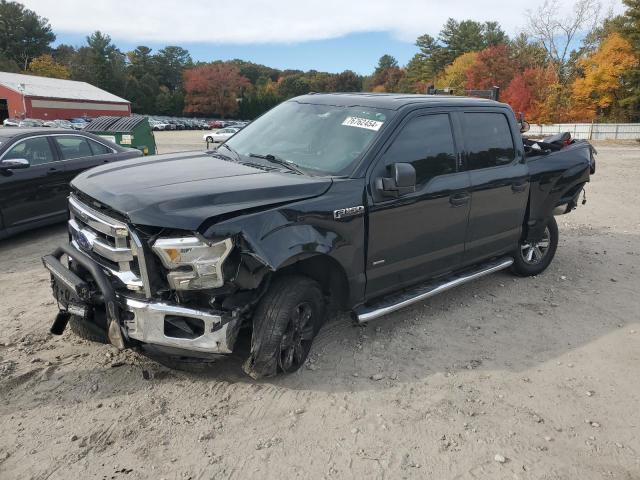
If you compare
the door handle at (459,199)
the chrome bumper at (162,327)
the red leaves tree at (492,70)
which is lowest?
the chrome bumper at (162,327)

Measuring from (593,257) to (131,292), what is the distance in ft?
20.4

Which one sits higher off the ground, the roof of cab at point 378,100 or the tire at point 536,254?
the roof of cab at point 378,100

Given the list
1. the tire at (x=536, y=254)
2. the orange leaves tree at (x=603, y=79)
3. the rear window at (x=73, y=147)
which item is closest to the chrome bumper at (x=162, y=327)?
the tire at (x=536, y=254)

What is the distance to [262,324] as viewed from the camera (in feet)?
11.1

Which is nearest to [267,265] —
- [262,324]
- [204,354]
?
[262,324]

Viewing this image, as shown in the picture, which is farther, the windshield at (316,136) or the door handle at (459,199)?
the door handle at (459,199)

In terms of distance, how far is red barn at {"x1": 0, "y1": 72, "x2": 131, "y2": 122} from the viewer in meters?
53.4

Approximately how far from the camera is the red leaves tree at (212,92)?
93.3m

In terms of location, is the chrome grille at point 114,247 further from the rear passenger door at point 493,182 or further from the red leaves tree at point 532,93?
the red leaves tree at point 532,93

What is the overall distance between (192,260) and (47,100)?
60.9m

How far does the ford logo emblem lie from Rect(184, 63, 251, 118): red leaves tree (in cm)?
9503

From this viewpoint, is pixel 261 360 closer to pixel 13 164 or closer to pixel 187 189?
pixel 187 189

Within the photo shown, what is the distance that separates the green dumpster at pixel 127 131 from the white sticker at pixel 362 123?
29.1 feet

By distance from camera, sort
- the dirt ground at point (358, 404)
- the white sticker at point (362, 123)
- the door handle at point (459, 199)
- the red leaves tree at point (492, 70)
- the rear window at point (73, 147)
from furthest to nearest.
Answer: the red leaves tree at point (492, 70) < the rear window at point (73, 147) < the door handle at point (459, 199) < the white sticker at point (362, 123) < the dirt ground at point (358, 404)
